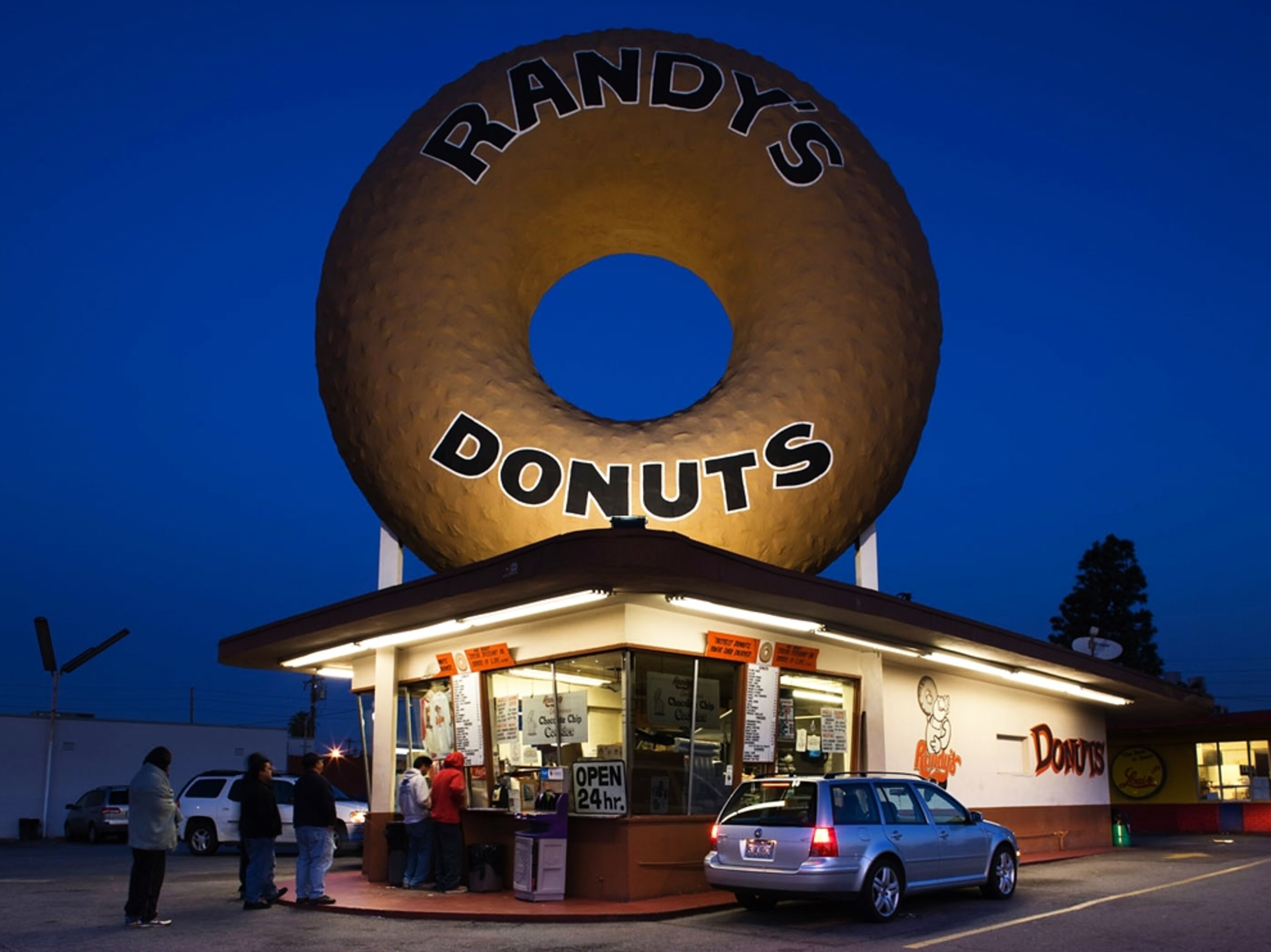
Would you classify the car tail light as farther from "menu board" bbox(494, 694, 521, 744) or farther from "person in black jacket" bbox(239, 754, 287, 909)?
"person in black jacket" bbox(239, 754, 287, 909)

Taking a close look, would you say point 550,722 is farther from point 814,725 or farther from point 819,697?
point 819,697

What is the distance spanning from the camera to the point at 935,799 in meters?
12.9

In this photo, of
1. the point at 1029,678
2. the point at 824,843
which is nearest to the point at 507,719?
the point at 824,843

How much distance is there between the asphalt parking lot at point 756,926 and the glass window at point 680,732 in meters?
1.55

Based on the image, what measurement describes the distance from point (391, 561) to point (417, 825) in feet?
11.6

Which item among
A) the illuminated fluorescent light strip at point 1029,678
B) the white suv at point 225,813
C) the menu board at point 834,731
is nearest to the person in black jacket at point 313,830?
the menu board at point 834,731

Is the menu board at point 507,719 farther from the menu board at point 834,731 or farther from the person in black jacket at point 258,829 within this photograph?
the menu board at point 834,731

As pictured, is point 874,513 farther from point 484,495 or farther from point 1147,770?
point 1147,770

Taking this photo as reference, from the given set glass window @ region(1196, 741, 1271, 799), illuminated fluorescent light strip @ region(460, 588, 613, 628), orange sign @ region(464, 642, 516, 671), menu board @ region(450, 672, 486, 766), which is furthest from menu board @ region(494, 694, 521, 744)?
glass window @ region(1196, 741, 1271, 799)

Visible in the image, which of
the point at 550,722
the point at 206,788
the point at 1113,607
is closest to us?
the point at 550,722

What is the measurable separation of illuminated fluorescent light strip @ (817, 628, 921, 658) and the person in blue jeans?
5.13 meters

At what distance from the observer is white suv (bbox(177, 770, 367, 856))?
891 inches

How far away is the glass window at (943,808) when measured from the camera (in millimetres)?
12609

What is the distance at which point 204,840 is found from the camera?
24.3 metres
